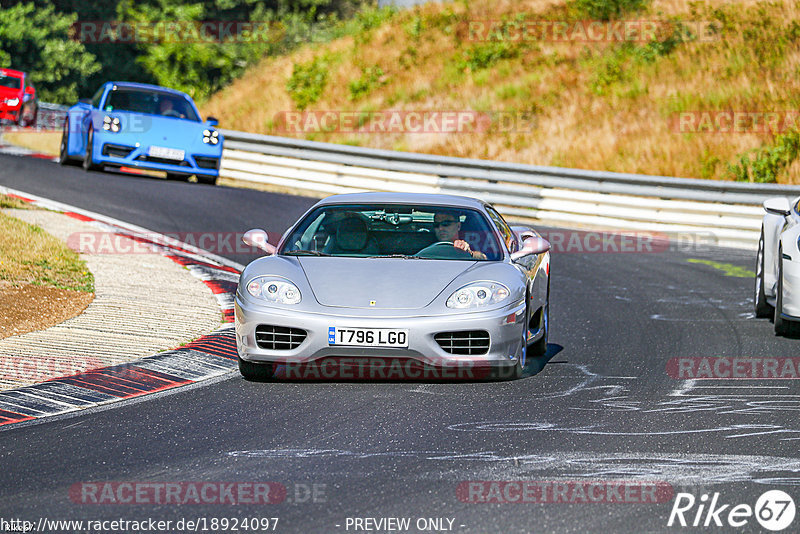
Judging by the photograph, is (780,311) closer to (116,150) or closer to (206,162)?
(206,162)

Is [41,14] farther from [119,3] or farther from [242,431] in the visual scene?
[242,431]

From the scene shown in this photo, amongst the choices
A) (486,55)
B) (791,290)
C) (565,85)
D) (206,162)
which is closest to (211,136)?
(206,162)

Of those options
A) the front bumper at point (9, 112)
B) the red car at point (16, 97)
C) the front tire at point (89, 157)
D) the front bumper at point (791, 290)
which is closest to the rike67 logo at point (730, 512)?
the front bumper at point (791, 290)

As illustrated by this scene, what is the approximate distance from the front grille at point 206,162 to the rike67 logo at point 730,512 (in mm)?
15517

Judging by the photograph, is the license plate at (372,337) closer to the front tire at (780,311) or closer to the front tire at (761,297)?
the front tire at (780,311)

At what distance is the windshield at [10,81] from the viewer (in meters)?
28.2

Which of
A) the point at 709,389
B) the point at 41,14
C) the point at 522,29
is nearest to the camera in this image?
the point at 709,389

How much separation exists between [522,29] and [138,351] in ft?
82.1

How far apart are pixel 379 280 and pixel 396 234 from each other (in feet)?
3.08

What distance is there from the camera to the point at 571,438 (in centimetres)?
635

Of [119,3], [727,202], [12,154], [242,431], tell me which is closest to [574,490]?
[242,431]

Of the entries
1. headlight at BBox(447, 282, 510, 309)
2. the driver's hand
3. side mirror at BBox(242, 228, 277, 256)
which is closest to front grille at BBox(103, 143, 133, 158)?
side mirror at BBox(242, 228, 277, 256)

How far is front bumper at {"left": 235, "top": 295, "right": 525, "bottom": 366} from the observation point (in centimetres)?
738

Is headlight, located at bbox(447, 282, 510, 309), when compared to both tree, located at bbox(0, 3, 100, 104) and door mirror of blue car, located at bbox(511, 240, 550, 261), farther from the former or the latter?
tree, located at bbox(0, 3, 100, 104)
